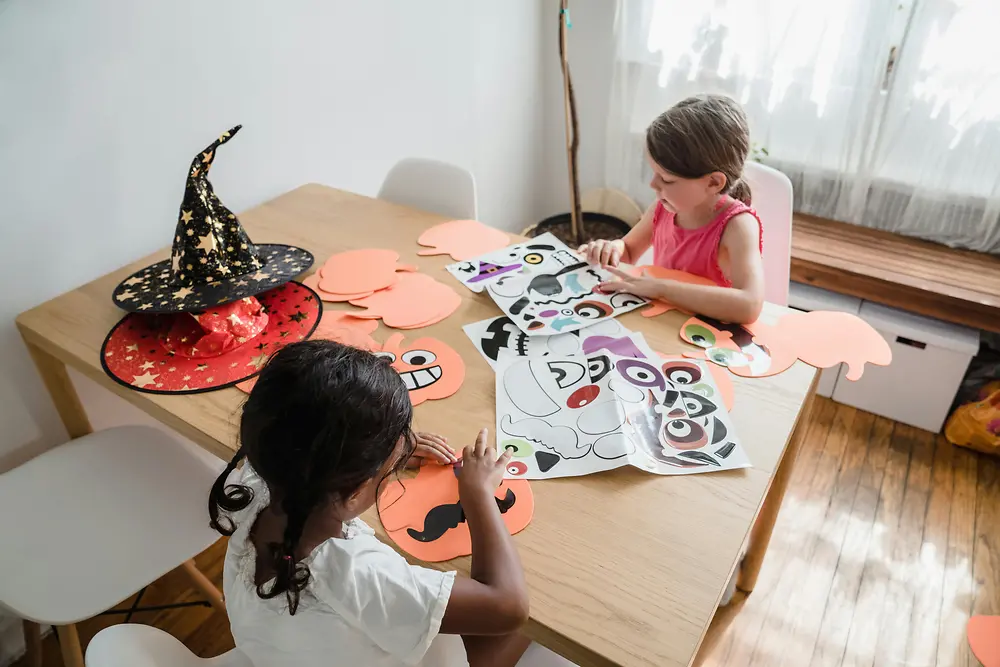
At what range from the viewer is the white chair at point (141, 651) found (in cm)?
68

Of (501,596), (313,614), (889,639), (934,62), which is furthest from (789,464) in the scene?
(934,62)

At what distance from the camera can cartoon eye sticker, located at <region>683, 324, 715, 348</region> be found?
Answer: 3.71ft

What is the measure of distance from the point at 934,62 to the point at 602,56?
3.46ft

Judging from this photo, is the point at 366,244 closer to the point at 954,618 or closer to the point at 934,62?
the point at 954,618

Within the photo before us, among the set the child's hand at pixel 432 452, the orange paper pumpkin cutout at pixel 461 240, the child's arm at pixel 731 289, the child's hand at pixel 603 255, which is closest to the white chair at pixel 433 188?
the orange paper pumpkin cutout at pixel 461 240

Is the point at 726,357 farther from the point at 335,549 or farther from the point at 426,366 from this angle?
the point at 335,549

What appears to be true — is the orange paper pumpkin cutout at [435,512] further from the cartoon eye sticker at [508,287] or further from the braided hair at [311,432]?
the cartoon eye sticker at [508,287]

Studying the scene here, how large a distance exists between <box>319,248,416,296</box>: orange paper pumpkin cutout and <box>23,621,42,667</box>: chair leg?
0.85 meters

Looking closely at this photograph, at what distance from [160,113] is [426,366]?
2.78 ft

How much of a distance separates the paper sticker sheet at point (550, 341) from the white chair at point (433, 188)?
0.57 meters

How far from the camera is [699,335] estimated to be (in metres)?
1.15

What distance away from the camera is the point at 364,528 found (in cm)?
81

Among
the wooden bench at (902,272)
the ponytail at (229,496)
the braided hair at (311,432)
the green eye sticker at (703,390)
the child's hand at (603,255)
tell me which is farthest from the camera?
the wooden bench at (902,272)

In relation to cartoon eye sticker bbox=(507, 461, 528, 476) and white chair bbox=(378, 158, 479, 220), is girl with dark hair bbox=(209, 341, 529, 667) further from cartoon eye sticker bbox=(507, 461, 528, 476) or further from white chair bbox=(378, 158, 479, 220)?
white chair bbox=(378, 158, 479, 220)
